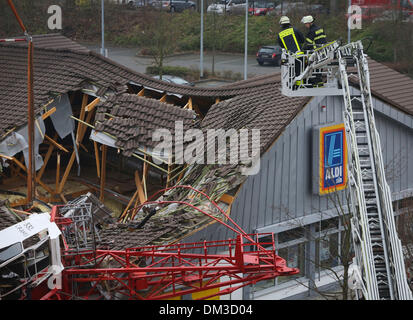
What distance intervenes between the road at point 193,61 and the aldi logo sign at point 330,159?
28.5m

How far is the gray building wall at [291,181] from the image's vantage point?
19984mm

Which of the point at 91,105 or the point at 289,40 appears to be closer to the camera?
the point at 289,40

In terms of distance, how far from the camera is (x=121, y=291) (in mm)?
16422

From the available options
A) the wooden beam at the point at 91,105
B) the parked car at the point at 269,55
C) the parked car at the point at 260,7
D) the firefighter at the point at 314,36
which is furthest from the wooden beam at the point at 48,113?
the parked car at the point at 260,7

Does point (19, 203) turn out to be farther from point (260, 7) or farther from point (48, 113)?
point (260, 7)

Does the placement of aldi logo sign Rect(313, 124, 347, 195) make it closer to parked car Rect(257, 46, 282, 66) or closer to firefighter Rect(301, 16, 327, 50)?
firefighter Rect(301, 16, 327, 50)

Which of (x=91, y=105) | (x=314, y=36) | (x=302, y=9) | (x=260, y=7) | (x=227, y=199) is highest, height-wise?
(x=260, y=7)

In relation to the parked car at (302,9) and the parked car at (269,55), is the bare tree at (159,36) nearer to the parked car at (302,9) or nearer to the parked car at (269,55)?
the parked car at (269,55)

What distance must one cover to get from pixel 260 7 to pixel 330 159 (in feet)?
126

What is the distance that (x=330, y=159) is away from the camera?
71.2ft

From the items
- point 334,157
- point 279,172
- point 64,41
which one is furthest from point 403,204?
point 64,41

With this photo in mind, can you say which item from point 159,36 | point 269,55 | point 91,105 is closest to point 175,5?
point 159,36

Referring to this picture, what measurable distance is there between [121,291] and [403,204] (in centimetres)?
1127

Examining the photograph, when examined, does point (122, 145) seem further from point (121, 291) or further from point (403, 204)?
point (403, 204)
